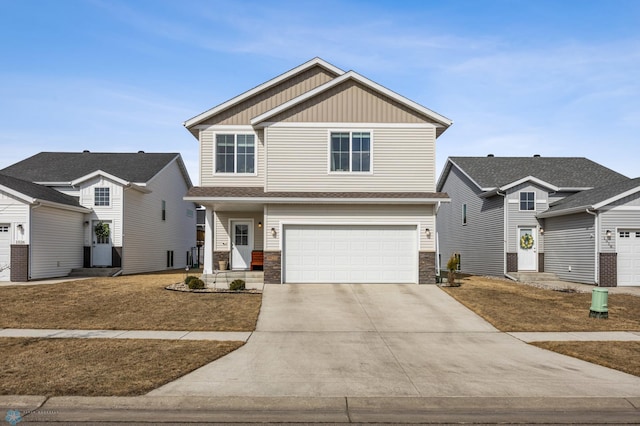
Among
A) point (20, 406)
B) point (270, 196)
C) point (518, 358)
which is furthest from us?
point (270, 196)

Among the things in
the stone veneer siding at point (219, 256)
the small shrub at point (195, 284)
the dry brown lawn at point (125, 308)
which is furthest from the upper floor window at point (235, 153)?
the dry brown lawn at point (125, 308)

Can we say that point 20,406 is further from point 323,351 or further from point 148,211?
point 148,211

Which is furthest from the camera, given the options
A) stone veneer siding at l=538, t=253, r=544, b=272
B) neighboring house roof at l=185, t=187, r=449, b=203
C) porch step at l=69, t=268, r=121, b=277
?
stone veneer siding at l=538, t=253, r=544, b=272

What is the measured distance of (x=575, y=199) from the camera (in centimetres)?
2398

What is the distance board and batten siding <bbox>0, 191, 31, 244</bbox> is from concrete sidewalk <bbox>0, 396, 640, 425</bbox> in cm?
1725

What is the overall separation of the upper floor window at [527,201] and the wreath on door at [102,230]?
21686mm

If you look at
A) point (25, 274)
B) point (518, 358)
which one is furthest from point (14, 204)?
point (518, 358)

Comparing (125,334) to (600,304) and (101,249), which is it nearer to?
(600,304)

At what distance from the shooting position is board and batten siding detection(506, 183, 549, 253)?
82.0ft

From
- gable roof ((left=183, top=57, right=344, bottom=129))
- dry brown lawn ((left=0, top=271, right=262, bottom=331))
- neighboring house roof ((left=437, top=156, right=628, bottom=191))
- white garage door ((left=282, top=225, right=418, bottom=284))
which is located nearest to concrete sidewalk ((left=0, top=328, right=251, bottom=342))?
dry brown lawn ((left=0, top=271, right=262, bottom=331))

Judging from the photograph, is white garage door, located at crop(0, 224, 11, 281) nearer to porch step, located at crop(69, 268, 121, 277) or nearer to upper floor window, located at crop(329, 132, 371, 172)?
porch step, located at crop(69, 268, 121, 277)

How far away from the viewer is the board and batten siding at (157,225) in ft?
87.6

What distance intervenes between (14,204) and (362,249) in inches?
616

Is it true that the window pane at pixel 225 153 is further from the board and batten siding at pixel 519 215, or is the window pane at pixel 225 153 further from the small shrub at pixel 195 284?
the board and batten siding at pixel 519 215
